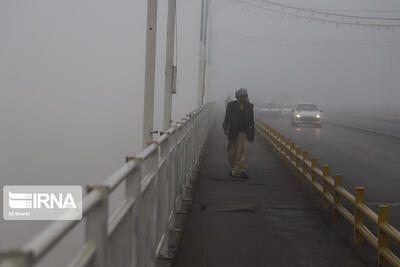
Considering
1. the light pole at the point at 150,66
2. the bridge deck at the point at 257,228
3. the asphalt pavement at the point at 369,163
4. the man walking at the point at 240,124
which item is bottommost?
the asphalt pavement at the point at 369,163

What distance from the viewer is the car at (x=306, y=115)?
147ft

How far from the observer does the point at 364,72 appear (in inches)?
6255

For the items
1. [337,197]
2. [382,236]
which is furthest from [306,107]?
[382,236]

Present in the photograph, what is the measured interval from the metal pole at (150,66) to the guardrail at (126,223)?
2.01 metres

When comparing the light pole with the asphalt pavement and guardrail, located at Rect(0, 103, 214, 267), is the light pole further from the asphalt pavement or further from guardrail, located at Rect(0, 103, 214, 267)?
the asphalt pavement

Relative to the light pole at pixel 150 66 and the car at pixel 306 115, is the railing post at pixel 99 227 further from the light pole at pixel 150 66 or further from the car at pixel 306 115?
the car at pixel 306 115

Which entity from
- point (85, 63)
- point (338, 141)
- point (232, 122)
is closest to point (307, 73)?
point (85, 63)

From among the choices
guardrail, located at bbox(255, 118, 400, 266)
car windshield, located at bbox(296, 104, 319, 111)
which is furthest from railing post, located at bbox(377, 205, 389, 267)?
car windshield, located at bbox(296, 104, 319, 111)

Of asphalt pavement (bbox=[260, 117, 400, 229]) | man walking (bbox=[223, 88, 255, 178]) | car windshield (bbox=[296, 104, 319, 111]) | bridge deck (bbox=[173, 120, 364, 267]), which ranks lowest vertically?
asphalt pavement (bbox=[260, 117, 400, 229])

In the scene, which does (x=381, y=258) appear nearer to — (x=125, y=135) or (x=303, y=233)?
(x=303, y=233)

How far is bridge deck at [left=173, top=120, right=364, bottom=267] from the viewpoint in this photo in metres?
7.52

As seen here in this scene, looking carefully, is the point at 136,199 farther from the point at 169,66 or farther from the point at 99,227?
the point at 169,66

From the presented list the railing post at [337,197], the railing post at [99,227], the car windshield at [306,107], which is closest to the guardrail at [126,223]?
the railing post at [99,227]

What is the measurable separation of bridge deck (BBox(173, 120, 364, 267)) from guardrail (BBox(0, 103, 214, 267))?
0.62 m
